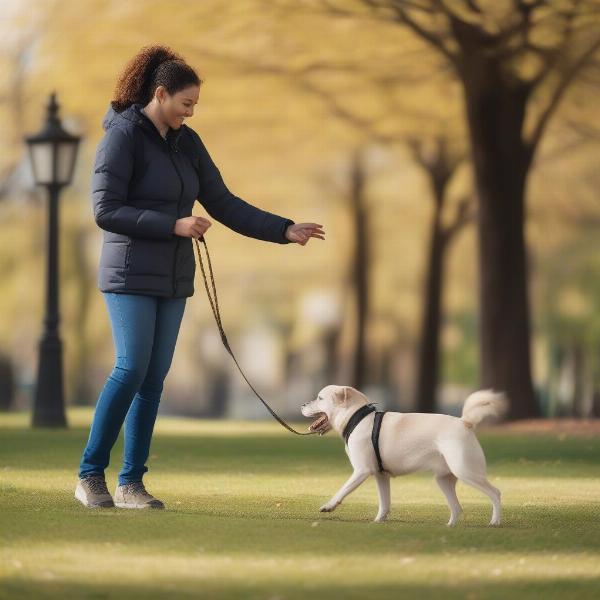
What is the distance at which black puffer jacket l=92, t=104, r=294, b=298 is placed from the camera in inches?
315

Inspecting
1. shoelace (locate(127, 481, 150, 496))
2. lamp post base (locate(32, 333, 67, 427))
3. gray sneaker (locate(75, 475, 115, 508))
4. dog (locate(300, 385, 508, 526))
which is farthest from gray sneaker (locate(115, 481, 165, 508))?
lamp post base (locate(32, 333, 67, 427))

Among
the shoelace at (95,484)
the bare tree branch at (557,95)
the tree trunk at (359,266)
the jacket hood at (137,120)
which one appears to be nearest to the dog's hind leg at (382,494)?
the shoelace at (95,484)

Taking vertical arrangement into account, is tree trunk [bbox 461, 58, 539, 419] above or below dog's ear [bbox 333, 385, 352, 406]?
above

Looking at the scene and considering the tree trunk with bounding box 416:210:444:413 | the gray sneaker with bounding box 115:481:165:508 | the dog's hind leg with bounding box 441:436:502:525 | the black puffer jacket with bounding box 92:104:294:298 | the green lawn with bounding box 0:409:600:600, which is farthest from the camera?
the tree trunk with bounding box 416:210:444:413

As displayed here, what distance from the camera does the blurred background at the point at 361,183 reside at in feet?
63.2

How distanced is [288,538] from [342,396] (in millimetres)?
1178

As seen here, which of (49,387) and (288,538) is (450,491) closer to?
(288,538)

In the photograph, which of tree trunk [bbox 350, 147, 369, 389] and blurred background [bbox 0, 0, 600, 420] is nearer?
blurred background [bbox 0, 0, 600, 420]

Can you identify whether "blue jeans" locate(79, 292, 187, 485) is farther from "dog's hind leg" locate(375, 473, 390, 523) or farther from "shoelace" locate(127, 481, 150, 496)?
"dog's hind leg" locate(375, 473, 390, 523)

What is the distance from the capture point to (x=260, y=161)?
27.3 m

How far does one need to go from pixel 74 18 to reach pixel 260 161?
5.98m

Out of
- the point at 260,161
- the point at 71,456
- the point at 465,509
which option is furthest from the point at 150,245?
the point at 260,161

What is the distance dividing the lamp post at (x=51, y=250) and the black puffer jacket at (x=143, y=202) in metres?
9.01

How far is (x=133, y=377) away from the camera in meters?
8.06
